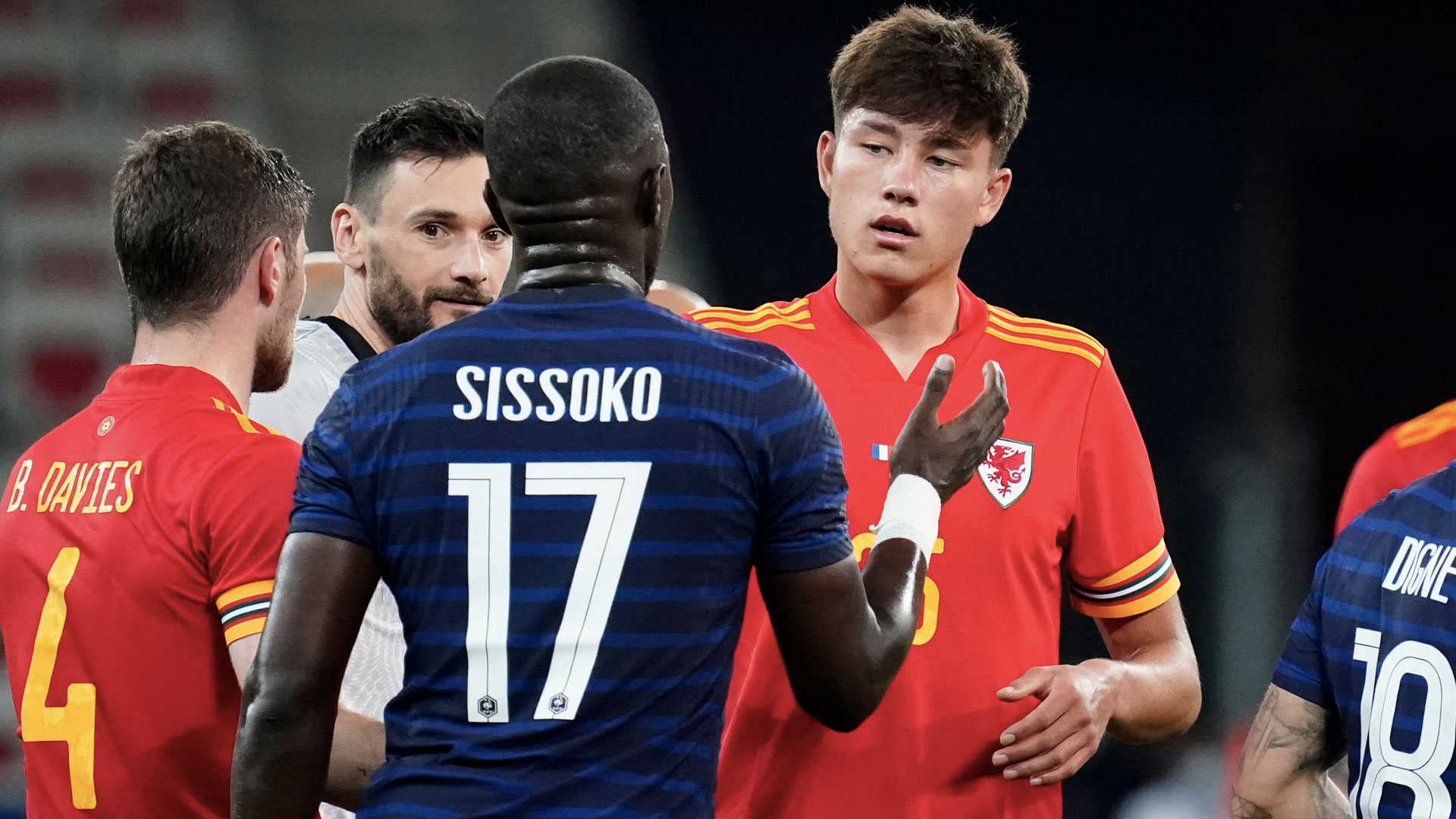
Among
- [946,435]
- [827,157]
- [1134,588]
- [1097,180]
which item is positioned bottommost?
[1134,588]

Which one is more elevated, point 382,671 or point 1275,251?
point 1275,251

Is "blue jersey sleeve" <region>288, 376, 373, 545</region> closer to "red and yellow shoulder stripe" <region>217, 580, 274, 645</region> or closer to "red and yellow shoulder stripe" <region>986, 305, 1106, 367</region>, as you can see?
"red and yellow shoulder stripe" <region>217, 580, 274, 645</region>

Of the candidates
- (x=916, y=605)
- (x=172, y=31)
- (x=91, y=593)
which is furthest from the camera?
(x=172, y=31)

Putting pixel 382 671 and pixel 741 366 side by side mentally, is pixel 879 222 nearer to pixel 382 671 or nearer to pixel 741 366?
pixel 741 366

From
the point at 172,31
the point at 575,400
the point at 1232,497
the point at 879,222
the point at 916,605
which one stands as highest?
the point at 172,31

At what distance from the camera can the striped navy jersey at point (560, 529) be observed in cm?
175

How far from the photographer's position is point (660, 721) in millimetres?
1781

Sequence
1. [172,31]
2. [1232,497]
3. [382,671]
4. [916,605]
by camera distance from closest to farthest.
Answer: [916,605], [382,671], [1232,497], [172,31]

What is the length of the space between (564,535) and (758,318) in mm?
1090

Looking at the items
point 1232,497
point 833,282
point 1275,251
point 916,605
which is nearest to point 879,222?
point 833,282

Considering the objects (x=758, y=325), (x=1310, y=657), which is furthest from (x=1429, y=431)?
(x=758, y=325)

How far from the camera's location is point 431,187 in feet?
10.8

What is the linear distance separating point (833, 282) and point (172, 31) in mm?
7140

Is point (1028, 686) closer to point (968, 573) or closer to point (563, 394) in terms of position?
point (968, 573)
